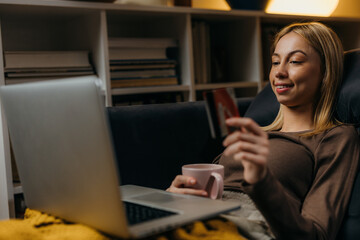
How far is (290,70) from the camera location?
4.64 feet

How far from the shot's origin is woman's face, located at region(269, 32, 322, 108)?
140 centimetres

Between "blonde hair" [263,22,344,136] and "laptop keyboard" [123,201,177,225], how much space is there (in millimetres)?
616

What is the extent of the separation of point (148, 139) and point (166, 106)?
5.8 inches

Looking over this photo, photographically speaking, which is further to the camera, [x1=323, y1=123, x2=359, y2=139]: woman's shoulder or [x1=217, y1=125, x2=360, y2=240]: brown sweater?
[x1=323, y1=123, x2=359, y2=139]: woman's shoulder

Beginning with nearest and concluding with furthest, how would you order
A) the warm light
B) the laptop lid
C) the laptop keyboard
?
the laptop lid, the laptop keyboard, the warm light

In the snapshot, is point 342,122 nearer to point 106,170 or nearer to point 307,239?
point 307,239

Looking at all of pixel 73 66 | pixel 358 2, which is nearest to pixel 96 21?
pixel 73 66

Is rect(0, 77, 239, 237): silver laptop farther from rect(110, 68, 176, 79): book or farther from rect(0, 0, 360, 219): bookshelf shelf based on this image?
rect(110, 68, 176, 79): book

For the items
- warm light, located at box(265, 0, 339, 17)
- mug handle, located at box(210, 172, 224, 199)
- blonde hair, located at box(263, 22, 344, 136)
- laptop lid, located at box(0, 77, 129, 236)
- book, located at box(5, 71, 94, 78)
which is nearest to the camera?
laptop lid, located at box(0, 77, 129, 236)

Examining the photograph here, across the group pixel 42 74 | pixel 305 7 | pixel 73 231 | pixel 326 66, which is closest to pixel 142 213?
pixel 73 231

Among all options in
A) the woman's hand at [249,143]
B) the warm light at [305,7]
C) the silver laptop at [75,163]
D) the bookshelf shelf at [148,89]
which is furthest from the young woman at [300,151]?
the warm light at [305,7]

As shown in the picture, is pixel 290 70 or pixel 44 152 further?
pixel 290 70

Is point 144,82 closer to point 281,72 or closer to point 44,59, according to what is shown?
point 44,59

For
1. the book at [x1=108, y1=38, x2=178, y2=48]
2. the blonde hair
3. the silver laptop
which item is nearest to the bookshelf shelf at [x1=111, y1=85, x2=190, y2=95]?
the book at [x1=108, y1=38, x2=178, y2=48]
